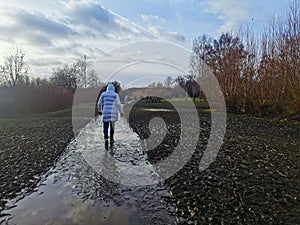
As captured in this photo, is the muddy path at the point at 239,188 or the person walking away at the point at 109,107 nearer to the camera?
the muddy path at the point at 239,188

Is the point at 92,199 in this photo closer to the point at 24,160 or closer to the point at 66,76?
the point at 24,160

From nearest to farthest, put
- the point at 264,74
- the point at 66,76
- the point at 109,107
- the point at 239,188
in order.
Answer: the point at 239,188 → the point at 109,107 → the point at 264,74 → the point at 66,76

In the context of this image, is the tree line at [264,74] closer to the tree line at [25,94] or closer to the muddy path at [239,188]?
the muddy path at [239,188]

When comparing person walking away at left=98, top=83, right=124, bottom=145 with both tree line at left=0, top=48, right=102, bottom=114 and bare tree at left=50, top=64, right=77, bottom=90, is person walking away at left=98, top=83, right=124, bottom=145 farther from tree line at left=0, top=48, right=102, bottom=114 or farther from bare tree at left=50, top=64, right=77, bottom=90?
bare tree at left=50, top=64, right=77, bottom=90

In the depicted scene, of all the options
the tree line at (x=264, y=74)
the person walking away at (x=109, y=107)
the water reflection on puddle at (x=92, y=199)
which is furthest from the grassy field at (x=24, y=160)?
the tree line at (x=264, y=74)

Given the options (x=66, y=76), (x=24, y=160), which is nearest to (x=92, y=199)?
(x=24, y=160)

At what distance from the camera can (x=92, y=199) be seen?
149 inches

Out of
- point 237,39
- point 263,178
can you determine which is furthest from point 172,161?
point 237,39

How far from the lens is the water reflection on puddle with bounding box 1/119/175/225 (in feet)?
10.6

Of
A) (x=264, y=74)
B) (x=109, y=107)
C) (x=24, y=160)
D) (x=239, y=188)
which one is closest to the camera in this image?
(x=239, y=188)

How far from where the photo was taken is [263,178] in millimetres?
4707

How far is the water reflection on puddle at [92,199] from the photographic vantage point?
3.22 m

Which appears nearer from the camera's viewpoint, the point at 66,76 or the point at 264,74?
the point at 264,74

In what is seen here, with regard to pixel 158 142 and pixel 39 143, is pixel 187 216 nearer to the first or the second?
pixel 158 142
